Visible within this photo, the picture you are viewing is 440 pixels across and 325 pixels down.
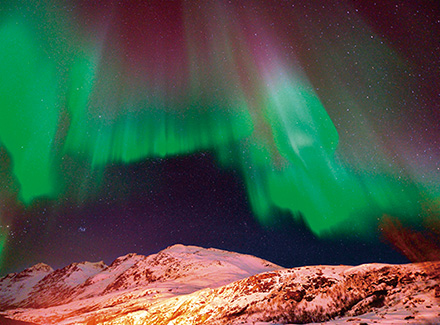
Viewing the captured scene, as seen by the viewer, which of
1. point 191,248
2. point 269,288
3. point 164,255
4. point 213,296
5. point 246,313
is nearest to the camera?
point 246,313

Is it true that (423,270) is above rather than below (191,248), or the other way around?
below

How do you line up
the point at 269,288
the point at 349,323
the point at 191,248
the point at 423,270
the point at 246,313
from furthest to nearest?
the point at 191,248 < the point at 269,288 < the point at 246,313 < the point at 423,270 < the point at 349,323

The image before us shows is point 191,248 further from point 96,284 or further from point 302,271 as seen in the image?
point 302,271

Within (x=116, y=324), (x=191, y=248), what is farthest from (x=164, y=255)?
(x=116, y=324)

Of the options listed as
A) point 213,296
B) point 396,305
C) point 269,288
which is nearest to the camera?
point 396,305

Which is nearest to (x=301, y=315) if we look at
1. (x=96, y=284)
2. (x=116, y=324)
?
(x=116, y=324)

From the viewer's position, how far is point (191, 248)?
19125 cm

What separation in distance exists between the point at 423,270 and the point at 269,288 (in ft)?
78.4

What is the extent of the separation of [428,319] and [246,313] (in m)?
26.7

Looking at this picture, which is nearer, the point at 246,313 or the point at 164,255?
the point at 246,313

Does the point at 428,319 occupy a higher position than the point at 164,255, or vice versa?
the point at 164,255

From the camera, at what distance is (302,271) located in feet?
151

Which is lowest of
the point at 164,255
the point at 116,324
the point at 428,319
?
the point at 116,324

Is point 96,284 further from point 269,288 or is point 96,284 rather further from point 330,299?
point 330,299
